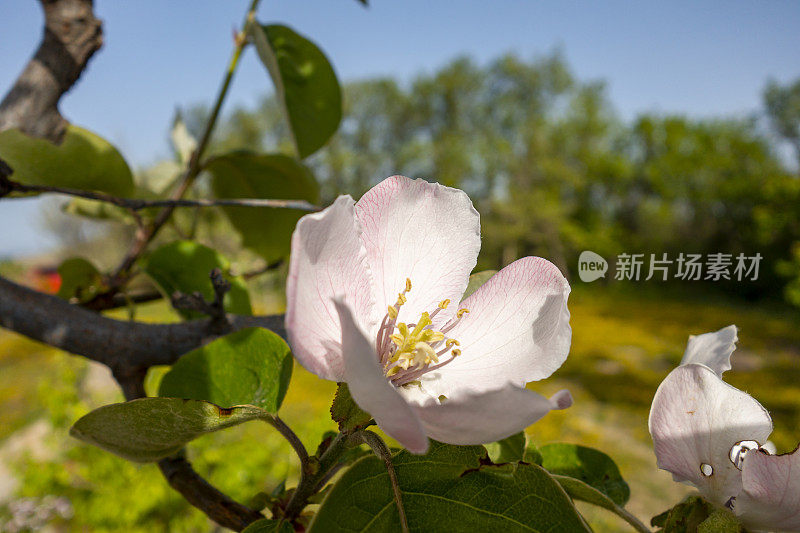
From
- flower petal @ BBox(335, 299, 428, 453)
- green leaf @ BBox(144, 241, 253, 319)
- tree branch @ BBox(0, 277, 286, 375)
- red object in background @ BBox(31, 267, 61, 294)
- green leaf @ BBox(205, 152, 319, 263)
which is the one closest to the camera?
flower petal @ BBox(335, 299, 428, 453)

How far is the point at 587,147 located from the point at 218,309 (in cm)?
1462

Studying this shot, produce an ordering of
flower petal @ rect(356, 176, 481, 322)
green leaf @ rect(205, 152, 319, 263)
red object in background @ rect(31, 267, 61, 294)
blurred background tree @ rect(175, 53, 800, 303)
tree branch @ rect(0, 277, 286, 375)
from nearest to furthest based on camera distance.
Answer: flower petal @ rect(356, 176, 481, 322) < tree branch @ rect(0, 277, 286, 375) < green leaf @ rect(205, 152, 319, 263) < red object in background @ rect(31, 267, 61, 294) < blurred background tree @ rect(175, 53, 800, 303)

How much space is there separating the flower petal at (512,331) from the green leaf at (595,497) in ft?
0.24

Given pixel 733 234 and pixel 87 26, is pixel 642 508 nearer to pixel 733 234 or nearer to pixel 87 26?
pixel 87 26

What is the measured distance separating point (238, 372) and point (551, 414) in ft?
19.1

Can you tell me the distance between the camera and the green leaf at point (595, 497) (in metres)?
0.31

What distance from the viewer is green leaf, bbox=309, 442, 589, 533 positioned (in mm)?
256

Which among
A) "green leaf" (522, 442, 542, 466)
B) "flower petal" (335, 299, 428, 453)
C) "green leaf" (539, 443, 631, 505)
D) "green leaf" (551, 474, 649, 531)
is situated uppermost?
"flower petal" (335, 299, 428, 453)

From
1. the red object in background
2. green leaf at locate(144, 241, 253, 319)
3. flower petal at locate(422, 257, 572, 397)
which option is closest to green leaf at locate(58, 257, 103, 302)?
the red object in background

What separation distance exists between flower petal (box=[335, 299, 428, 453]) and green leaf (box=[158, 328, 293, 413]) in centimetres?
13

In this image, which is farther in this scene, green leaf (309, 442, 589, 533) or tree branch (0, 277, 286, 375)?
tree branch (0, 277, 286, 375)

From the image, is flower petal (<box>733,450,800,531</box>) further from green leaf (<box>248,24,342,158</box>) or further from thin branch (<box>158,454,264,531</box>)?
green leaf (<box>248,24,342,158</box>)

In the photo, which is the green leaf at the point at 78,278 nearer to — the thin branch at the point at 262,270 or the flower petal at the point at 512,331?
the thin branch at the point at 262,270

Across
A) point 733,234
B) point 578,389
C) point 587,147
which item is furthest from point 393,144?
point 578,389
